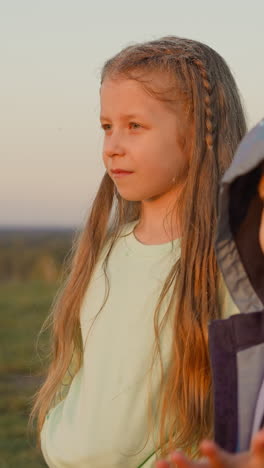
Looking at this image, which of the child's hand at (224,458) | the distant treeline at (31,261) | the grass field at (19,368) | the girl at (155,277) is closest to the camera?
the child's hand at (224,458)

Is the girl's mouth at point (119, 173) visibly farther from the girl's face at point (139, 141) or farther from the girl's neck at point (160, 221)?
the girl's neck at point (160, 221)

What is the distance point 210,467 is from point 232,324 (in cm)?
42

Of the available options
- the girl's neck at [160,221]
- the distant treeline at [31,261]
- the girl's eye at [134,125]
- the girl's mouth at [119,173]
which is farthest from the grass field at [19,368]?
the distant treeline at [31,261]

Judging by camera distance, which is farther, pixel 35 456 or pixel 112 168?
pixel 35 456

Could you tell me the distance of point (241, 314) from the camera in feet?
6.69

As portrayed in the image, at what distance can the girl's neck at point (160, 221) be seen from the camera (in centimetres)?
279

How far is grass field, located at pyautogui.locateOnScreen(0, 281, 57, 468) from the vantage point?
577 cm

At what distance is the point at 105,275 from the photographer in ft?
9.42

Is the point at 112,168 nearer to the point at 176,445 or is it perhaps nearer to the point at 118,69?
the point at 118,69

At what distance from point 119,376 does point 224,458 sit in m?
1.03

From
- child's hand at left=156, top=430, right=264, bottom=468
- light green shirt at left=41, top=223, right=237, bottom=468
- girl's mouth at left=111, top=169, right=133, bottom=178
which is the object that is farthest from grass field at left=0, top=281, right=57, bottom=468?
child's hand at left=156, top=430, right=264, bottom=468

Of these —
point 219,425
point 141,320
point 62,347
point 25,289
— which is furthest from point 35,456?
point 25,289

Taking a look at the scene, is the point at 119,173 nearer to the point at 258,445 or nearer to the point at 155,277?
the point at 155,277

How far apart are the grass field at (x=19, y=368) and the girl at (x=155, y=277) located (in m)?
0.81
